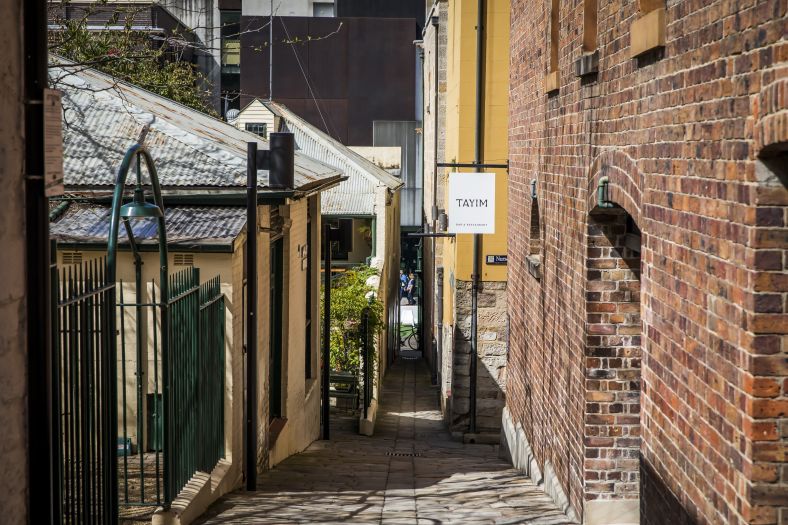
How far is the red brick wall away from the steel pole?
2.63 m

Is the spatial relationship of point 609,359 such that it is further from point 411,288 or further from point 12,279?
point 411,288

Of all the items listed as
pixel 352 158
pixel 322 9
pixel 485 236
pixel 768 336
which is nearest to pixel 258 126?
pixel 352 158

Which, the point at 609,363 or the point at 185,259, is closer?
the point at 609,363

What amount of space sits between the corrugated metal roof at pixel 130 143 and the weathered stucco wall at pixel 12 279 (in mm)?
5122

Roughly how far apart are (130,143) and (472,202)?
6.31 m

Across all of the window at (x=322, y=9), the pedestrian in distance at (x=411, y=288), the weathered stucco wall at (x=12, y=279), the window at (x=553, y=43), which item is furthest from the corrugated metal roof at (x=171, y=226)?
the window at (x=322, y=9)

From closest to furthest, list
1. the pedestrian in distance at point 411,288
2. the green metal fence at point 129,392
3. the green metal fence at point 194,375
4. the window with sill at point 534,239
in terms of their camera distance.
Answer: the green metal fence at point 129,392 → the green metal fence at point 194,375 → the window with sill at point 534,239 → the pedestrian in distance at point 411,288

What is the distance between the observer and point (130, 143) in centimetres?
1030

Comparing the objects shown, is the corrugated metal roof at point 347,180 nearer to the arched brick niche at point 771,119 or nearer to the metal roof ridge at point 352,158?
the metal roof ridge at point 352,158

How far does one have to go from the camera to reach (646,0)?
5.92m

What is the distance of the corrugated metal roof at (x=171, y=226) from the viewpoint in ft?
29.3

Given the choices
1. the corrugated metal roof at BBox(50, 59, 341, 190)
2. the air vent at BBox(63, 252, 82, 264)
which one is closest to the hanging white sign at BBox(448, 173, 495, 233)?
the corrugated metal roof at BBox(50, 59, 341, 190)

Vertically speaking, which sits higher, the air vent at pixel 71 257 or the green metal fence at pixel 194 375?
the air vent at pixel 71 257

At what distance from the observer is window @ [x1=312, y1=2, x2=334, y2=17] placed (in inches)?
1866
